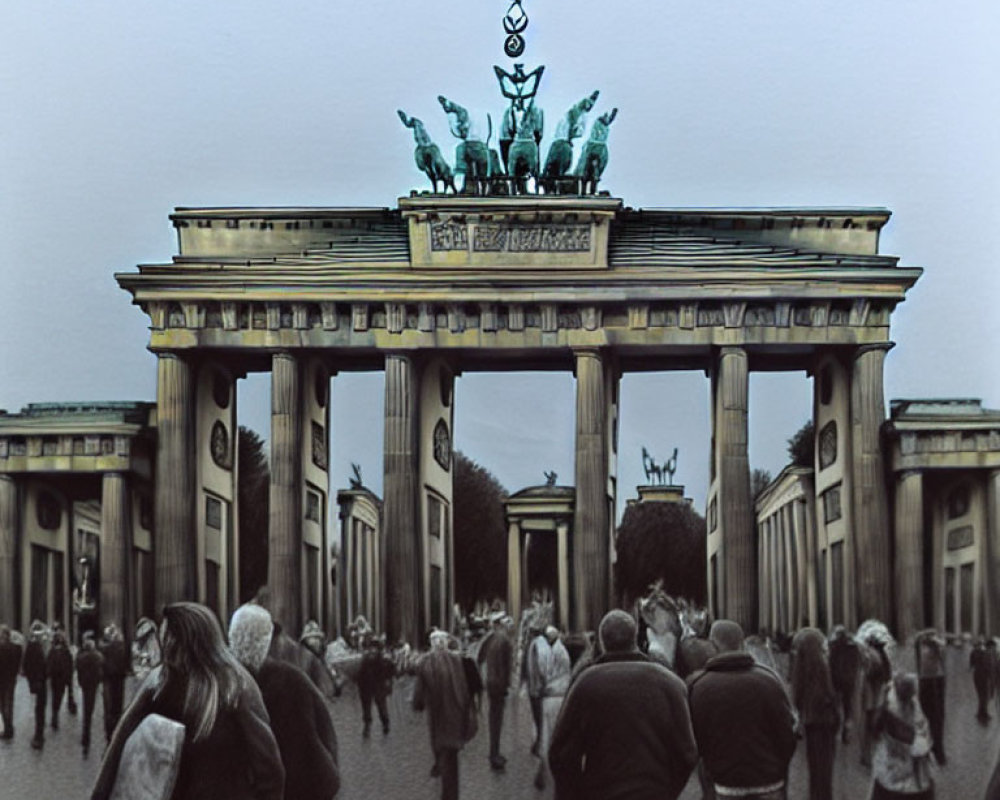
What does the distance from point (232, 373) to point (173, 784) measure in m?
15.9

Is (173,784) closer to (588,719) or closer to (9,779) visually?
(588,719)

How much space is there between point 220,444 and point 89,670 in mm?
4572

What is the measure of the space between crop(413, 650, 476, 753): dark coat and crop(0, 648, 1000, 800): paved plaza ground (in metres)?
0.66

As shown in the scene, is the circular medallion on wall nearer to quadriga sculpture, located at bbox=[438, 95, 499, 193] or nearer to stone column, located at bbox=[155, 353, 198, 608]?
stone column, located at bbox=[155, 353, 198, 608]

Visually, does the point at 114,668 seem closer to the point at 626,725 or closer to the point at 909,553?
the point at 909,553

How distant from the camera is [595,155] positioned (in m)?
22.8

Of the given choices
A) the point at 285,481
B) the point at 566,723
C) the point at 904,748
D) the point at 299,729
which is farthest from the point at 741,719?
the point at 285,481

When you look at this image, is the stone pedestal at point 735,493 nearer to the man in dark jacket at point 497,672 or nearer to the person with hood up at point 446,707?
the man in dark jacket at point 497,672

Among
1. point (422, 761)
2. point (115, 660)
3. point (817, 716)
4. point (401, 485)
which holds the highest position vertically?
point (401, 485)

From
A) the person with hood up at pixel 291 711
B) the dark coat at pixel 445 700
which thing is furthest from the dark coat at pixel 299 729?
the dark coat at pixel 445 700

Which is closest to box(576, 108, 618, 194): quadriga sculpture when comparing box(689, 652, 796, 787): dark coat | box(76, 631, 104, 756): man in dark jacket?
box(76, 631, 104, 756): man in dark jacket

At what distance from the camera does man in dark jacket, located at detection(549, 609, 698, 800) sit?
424 inches

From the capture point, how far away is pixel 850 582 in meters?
23.7

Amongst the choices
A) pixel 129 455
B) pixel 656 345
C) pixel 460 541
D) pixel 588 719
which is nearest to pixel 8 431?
pixel 129 455
